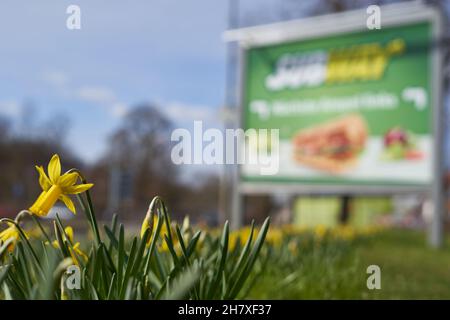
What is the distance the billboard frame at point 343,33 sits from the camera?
654 cm

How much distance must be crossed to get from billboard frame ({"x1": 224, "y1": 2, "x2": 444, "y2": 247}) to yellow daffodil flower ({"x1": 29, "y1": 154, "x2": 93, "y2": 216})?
6019 mm

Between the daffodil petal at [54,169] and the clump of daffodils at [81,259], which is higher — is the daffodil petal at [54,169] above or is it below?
above

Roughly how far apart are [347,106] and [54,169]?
653cm

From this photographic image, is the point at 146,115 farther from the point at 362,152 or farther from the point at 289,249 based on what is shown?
the point at 289,249


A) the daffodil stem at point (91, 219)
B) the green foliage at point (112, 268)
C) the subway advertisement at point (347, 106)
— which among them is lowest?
the green foliage at point (112, 268)

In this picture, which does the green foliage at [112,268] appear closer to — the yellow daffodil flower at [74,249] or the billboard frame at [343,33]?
the yellow daffodil flower at [74,249]

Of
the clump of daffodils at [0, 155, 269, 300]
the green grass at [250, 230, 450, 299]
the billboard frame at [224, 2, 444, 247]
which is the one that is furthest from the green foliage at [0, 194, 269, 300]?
the billboard frame at [224, 2, 444, 247]

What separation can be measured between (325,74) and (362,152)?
45.3 inches

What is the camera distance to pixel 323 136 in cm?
741

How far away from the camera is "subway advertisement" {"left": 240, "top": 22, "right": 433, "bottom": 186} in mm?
6746

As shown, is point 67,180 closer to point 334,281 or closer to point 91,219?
point 91,219

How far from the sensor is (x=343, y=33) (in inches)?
294

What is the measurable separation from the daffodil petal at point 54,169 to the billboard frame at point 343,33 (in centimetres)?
603

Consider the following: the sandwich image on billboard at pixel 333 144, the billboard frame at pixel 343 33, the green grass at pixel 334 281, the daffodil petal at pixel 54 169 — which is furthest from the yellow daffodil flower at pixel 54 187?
the sandwich image on billboard at pixel 333 144
